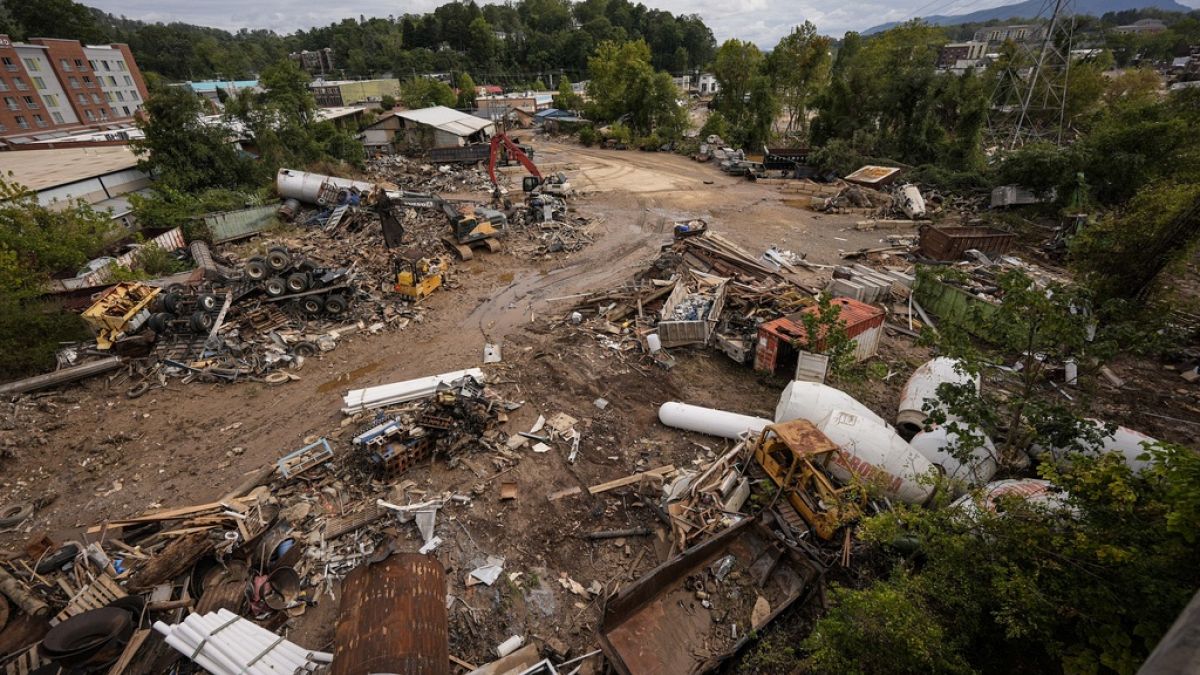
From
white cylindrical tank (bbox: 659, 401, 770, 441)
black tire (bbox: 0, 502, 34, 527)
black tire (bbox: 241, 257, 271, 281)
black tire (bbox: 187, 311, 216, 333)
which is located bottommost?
white cylindrical tank (bbox: 659, 401, 770, 441)

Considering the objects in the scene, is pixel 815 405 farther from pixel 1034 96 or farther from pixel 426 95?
pixel 426 95

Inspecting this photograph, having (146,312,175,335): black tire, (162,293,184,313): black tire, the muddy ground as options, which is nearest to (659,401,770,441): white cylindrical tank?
the muddy ground

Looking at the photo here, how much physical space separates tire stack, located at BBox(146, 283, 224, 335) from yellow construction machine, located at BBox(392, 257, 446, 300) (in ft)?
16.4

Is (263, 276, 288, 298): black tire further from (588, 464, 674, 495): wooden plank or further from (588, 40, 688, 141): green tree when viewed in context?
(588, 40, 688, 141): green tree

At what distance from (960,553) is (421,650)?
568 cm

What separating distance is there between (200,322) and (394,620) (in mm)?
12240

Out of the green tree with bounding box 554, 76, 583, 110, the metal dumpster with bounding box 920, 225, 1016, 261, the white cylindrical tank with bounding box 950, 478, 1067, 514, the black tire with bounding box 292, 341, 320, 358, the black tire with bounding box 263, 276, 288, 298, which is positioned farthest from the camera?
the green tree with bounding box 554, 76, 583, 110

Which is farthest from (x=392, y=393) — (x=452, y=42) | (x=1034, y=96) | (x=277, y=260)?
(x=452, y=42)

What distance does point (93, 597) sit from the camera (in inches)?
252

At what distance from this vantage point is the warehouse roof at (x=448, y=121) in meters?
37.0

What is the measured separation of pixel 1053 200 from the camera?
20703mm

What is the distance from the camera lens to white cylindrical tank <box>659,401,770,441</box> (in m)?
9.37

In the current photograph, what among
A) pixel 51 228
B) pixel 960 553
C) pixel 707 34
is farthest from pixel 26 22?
pixel 707 34

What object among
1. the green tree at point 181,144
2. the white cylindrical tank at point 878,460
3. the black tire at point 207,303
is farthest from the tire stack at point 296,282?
the green tree at point 181,144
